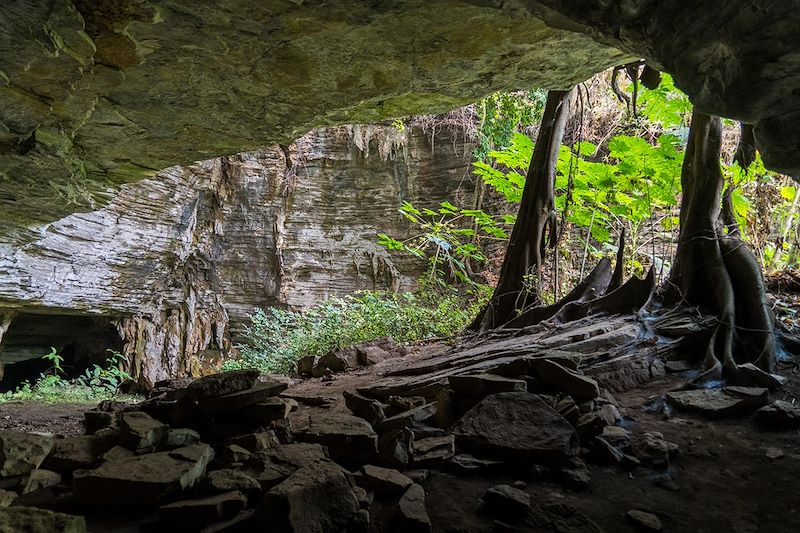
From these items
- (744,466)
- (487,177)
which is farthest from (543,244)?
(744,466)

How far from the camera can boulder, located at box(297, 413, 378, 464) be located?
249 cm

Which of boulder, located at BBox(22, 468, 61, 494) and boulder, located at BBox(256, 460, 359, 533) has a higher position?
boulder, located at BBox(256, 460, 359, 533)

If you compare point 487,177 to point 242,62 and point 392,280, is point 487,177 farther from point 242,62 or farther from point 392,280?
point 392,280

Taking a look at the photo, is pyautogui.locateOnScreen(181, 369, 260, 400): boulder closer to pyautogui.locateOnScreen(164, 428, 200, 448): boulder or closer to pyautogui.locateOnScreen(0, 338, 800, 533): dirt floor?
pyautogui.locateOnScreen(164, 428, 200, 448): boulder

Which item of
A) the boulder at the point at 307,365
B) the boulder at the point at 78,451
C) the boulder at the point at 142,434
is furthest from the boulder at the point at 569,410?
the boulder at the point at 307,365

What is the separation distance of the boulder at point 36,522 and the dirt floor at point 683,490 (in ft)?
4.24

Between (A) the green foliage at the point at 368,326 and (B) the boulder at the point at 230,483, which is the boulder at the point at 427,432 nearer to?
(B) the boulder at the point at 230,483

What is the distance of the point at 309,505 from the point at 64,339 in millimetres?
14815

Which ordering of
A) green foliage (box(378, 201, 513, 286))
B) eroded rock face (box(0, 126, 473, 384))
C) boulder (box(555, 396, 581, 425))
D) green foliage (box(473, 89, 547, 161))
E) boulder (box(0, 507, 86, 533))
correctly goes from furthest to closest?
eroded rock face (box(0, 126, 473, 384)), green foliage (box(378, 201, 513, 286)), green foliage (box(473, 89, 547, 161)), boulder (box(555, 396, 581, 425)), boulder (box(0, 507, 86, 533))

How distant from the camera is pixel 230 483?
81.3 inches

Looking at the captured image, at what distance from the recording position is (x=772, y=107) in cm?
181

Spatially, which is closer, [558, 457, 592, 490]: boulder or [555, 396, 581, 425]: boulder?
[558, 457, 592, 490]: boulder

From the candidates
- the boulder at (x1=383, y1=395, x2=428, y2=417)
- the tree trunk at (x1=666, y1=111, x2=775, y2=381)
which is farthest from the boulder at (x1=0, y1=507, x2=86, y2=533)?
the tree trunk at (x1=666, y1=111, x2=775, y2=381)

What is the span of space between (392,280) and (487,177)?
555cm
